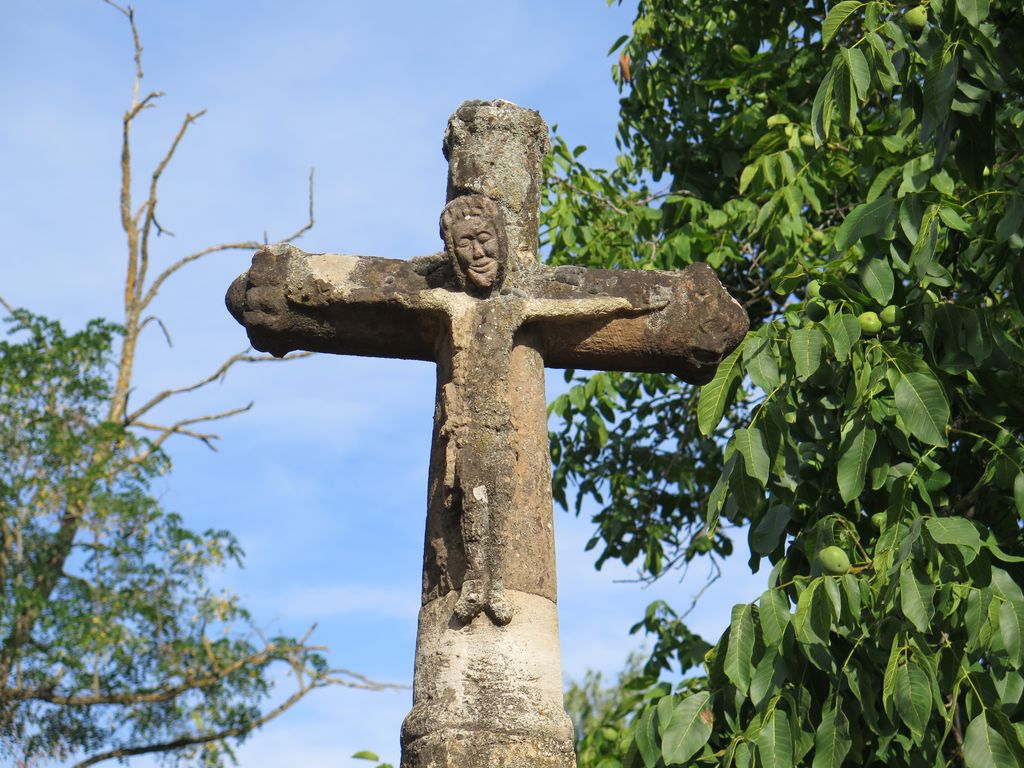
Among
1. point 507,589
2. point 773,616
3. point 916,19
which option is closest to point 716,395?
point 773,616

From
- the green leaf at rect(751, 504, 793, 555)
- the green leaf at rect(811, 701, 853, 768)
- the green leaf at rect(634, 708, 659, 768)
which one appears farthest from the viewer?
the green leaf at rect(751, 504, 793, 555)

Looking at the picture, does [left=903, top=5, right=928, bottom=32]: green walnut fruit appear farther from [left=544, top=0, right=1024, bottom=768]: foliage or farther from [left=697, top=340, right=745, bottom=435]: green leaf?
[left=697, top=340, right=745, bottom=435]: green leaf

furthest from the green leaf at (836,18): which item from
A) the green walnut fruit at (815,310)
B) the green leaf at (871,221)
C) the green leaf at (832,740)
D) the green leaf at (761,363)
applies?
the green leaf at (832,740)

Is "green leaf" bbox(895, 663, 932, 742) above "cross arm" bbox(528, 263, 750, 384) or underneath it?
underneath

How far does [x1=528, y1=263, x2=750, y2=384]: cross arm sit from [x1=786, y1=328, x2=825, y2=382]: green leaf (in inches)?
7.2

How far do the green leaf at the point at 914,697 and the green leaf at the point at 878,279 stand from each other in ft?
3.76

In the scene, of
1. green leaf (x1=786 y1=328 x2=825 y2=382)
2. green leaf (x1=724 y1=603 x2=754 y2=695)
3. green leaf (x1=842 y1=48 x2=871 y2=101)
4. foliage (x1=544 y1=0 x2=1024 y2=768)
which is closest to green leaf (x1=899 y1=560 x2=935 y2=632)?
foliage (x1=544 y1=0 x2=1024 y2=768)

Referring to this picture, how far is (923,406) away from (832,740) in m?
0.97

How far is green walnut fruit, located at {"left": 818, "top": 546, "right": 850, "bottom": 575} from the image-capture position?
13.1 feet

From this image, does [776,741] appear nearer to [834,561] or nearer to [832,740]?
[832,740]

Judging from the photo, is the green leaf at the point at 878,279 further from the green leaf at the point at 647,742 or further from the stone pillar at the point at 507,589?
the green leaf at the point at 647,742

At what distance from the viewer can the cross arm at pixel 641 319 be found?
4145 mm

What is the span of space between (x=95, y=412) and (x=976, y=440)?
9.41 m

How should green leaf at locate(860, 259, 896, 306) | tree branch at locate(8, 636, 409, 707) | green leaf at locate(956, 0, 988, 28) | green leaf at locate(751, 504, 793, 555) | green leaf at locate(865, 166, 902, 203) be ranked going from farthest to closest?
tree branch at locate(8, 636, 409, 707) < green leaf at locate(865, 166, 902, 203) < green leaf at locate(751, 504, 793, 555) < green leaf at locate(860, 259, 896, 306) < green leaf at locate(956, 0, 988, 28)
